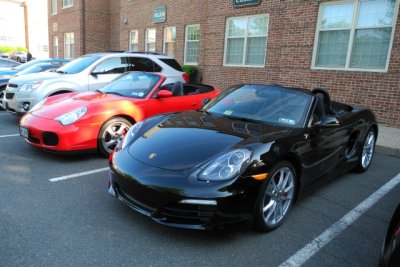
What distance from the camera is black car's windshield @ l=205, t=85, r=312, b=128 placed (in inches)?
144

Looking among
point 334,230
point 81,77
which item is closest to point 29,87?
point 81,77

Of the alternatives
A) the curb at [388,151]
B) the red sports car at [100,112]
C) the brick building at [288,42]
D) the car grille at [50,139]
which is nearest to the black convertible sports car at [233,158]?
the red sports car at [100,112]

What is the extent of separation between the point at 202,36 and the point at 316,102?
10192 millimetres

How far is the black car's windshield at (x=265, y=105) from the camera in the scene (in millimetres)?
3646

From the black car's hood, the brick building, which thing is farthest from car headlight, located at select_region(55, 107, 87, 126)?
the brick building

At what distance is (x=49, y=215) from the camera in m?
3.07

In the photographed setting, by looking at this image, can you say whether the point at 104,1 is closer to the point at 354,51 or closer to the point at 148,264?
the point at 354,51

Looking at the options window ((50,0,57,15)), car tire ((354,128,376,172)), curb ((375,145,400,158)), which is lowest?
curb ((375,145,400,158))

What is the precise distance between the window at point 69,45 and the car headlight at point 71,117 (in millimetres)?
18398

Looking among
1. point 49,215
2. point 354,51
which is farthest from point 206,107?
point 354,51

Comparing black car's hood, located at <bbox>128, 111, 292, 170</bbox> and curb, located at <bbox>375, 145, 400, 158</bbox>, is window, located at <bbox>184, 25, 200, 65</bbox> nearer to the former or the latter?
curb, located at <bbox>375, 145, 400, 158</bbox>

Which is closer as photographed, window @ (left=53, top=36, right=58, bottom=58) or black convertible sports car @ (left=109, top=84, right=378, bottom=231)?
black convertible sports car @ (left=109, top=84, right=378, bottom=231)

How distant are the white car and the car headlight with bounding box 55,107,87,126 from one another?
2446mm

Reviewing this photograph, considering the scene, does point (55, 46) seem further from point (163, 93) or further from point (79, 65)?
point (163, 93)
